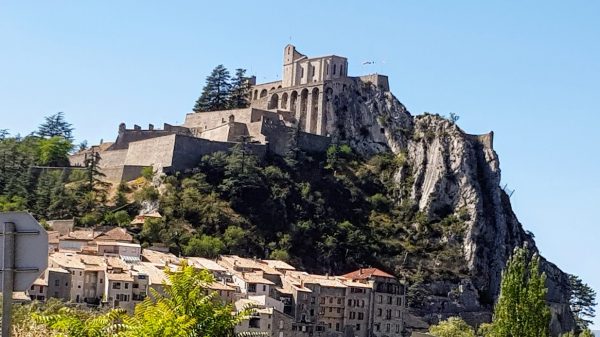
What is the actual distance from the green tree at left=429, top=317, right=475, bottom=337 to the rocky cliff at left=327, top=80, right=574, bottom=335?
8252 millimetres

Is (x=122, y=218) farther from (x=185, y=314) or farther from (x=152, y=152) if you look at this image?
(x=185, y=314)

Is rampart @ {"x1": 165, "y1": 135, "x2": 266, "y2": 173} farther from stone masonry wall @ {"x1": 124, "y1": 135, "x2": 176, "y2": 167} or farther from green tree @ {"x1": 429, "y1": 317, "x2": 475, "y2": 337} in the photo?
green tree @ {"x1": 429, "y1": 317, "x2": 475, "y2": 337}

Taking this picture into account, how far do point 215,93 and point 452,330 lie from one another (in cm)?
5206

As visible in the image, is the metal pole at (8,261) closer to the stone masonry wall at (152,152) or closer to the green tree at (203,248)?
the green tree at (203,248)

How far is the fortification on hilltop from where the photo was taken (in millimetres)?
100250

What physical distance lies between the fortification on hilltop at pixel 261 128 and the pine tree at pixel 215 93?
3.15 m

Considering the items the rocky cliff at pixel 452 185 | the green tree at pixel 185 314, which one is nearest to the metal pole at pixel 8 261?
the green tree at pixel 185 314

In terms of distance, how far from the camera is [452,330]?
76688mm

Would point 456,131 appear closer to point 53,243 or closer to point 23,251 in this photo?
point 53,243

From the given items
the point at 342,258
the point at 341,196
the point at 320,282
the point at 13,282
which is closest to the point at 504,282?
the point at 13,282

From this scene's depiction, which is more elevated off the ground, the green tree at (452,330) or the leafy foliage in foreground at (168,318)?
the leafy foliage in foreground at (168,318)

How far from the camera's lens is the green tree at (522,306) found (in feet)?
125

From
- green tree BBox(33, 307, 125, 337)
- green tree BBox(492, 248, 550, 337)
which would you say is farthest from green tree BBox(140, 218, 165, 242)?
green tree BBox(33, 307, 125, 337)

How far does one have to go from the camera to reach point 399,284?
86.6m
